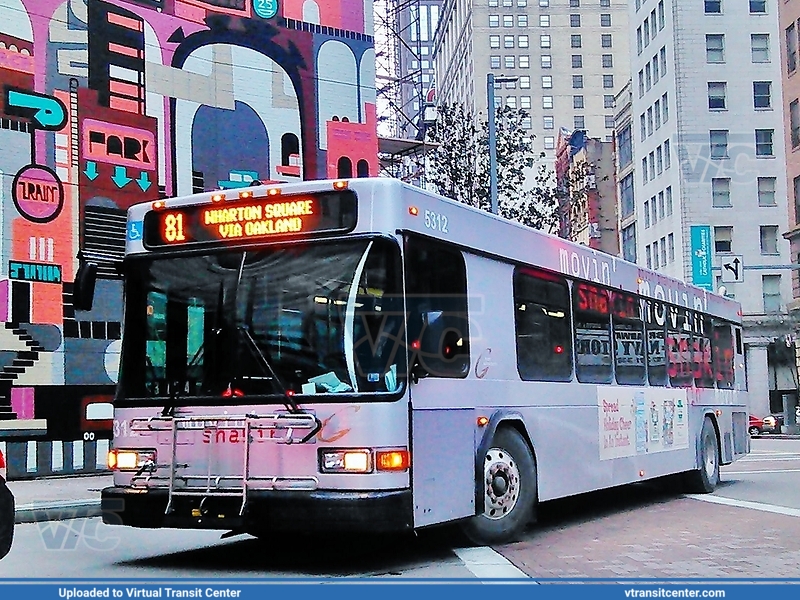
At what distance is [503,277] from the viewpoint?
10727 mm

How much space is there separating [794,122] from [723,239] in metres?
14.9

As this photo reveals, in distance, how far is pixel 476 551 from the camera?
32.4ft

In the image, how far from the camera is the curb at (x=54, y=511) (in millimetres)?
14250

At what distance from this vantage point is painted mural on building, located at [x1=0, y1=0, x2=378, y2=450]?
19797 mm

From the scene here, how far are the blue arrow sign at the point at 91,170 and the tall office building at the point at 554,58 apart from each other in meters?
103

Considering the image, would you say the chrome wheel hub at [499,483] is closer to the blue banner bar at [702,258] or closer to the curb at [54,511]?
the curb at [54,511]

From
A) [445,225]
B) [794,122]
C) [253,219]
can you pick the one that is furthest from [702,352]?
[794,122]

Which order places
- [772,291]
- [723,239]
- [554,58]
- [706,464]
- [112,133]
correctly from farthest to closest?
[554,58]
[723,239]
[772,291]
[112,133]
[706,464]

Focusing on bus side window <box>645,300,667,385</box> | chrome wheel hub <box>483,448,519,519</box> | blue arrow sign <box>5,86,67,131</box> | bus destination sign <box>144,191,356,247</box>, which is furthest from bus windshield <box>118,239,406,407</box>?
blue arrow sign <box>5,86,67,131</box>

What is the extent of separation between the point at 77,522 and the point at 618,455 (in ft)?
21.5

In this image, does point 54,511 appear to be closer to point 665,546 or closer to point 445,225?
point 445,225

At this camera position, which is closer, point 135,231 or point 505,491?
point 135,231

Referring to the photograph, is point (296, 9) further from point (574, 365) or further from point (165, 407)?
point (165, 407)

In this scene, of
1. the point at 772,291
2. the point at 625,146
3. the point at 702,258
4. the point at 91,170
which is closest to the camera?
the point at 91,170
